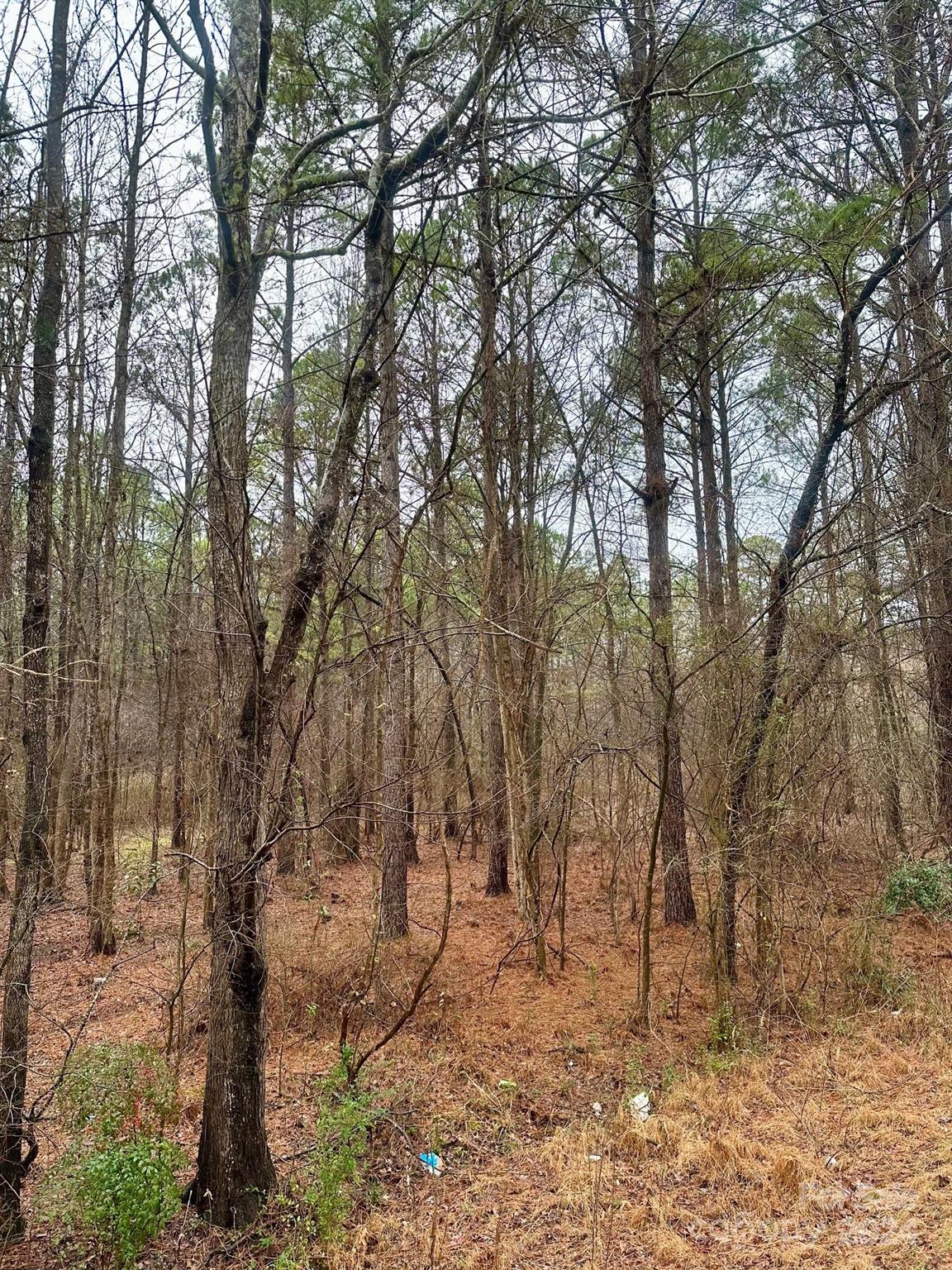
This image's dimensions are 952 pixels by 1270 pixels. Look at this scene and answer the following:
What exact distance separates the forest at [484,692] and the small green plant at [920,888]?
0.16 feet

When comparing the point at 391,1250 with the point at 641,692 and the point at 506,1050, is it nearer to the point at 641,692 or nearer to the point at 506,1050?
the point at 506,1050

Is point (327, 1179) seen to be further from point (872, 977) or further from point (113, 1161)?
point (872, 977)

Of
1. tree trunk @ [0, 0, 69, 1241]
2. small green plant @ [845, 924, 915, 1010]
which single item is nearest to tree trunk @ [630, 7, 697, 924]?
small green plant @ [845, 924, 915, 1010]

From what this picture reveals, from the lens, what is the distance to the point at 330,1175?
130 inches

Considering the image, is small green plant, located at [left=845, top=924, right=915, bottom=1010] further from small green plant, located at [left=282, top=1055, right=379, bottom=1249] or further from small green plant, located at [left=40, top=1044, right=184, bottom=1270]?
small green plant, located at [left=40, top=1044, right=184, bottom=1270]

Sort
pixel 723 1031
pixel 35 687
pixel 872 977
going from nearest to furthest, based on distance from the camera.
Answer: pixel 35 687 < pixel 723 1031 < pixel 872 977

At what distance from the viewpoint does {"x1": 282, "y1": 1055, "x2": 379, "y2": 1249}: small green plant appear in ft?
10.6

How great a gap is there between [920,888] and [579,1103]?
471 centimetres

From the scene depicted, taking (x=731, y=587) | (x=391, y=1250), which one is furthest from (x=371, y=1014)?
(x=731, y=587)

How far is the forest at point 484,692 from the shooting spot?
322cm

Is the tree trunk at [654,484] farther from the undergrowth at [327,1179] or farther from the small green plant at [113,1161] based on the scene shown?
the small green plant at [113,1161]

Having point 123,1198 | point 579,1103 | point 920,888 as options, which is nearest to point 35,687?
point 123,1198

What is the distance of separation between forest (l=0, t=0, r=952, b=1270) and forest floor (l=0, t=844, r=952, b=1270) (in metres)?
0.03

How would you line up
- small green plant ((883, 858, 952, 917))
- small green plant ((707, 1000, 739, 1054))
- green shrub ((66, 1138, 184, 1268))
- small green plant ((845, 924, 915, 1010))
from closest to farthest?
green shrub ((66, 1138, 184, 1268))
small green plant ((707, 1000, 739, 1054))
small green plant ((845, 924, 915, 1010))
small green plant ((883, 858, 952, 917))
